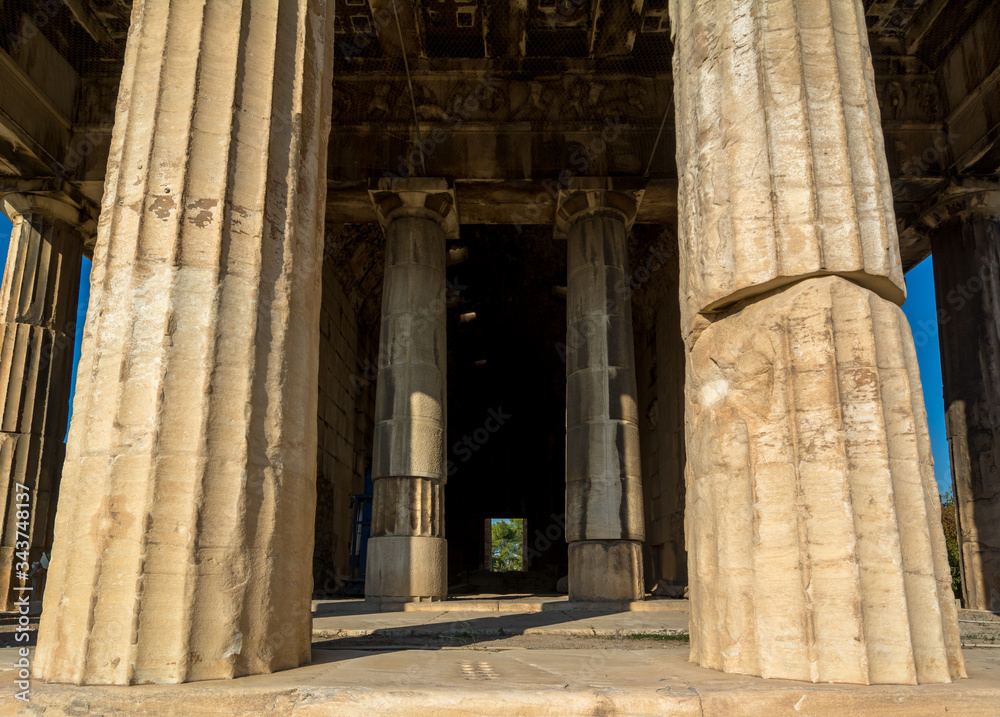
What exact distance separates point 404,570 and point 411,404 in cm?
268

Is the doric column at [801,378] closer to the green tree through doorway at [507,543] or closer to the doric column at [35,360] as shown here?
the doric column at [35,360]

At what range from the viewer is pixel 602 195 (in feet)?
47.1

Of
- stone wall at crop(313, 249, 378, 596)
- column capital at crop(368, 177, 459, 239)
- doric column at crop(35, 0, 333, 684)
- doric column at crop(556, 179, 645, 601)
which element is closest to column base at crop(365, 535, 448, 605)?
doric column at crop(556, 179, 645, 601)

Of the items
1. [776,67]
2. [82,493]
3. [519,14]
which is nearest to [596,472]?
[519,14]

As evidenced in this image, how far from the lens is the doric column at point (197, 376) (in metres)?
3.93

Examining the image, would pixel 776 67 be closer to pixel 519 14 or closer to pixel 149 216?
pixel 149 216

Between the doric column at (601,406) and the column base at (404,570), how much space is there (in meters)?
2.23

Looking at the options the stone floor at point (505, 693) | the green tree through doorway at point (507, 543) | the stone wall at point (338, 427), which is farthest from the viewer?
the green tree through doorway at point (507, 543)

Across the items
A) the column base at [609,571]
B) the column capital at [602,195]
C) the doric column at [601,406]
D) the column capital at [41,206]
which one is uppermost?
the column capital at [602,195]

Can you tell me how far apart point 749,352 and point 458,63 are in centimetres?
1196

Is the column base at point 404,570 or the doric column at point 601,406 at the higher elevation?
the doric column at point 601,406

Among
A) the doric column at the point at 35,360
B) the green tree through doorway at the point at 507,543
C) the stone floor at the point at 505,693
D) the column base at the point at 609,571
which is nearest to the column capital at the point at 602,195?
the column base at the point at 609,571

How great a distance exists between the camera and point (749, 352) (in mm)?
4535

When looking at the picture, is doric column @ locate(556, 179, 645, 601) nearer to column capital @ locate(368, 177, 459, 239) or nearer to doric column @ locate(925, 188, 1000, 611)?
column capital @ locate(368, 177, 459, 239)
